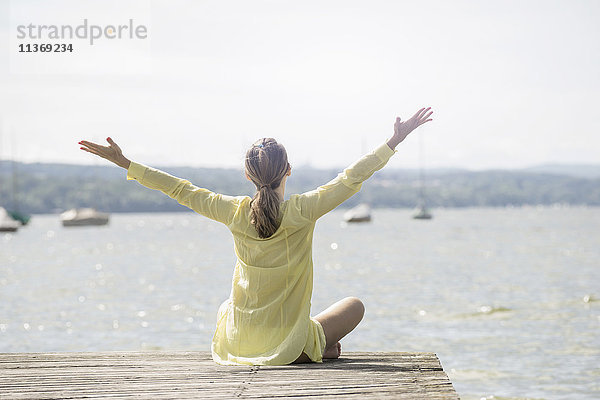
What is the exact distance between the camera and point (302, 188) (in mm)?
94688

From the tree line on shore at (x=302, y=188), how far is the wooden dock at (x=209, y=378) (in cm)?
8069

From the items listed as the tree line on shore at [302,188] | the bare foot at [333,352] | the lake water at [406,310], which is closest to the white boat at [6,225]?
the tree line on shore at [302,188]

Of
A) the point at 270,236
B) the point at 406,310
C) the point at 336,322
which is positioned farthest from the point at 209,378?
the point at 406,310

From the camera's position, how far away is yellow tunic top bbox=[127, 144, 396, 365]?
4777mm

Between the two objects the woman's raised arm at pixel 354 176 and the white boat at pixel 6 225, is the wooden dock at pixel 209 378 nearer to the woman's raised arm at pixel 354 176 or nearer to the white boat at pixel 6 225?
the woman's raised arm at pixel 354 176

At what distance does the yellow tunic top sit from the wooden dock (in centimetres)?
18

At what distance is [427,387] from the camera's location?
427 centimetres

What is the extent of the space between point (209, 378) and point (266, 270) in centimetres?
76

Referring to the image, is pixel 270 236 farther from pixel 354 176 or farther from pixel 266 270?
pixel 354 176

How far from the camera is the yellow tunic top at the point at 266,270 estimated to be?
4.78 meters

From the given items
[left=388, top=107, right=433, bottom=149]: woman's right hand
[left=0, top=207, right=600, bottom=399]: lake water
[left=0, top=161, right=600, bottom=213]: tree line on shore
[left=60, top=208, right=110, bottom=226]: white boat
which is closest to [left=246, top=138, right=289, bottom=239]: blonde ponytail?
[left=388, top=107, right=433, bottom=149]: woman's right hand

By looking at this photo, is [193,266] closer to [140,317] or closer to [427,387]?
[140,317]

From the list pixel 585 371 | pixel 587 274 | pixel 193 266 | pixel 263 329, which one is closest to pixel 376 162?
pixel 263 329

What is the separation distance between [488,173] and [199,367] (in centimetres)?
15307
